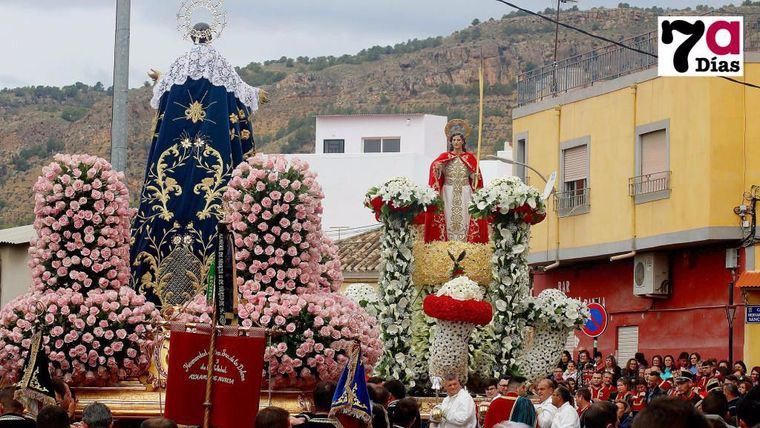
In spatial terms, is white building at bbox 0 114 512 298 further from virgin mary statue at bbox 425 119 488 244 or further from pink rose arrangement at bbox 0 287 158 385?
pink rose arrangement at bbox 0 287 158 385

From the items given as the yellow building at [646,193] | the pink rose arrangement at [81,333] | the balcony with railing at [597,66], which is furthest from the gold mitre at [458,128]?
the balcony with railing at [597,66]

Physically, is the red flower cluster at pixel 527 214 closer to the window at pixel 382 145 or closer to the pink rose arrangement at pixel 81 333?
the pink rose arrangement at pixel 81 333

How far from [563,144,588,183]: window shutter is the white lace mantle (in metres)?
19.2

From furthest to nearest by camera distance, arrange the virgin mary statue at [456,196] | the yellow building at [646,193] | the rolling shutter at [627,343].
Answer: the rolling shutter at [627,343]
the yellow building at [646,193]
the virgin mary statue at [456,196]

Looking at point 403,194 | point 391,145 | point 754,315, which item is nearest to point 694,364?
point 754,315

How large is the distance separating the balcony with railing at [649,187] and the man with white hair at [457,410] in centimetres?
1627

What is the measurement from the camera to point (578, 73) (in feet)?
119

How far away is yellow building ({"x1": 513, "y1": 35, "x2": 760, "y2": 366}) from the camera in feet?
98.9

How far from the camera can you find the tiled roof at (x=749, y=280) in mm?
28812

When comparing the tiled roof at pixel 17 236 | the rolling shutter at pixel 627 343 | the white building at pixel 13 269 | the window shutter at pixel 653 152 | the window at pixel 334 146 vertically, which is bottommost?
the rolling shutter at pixel 627 343

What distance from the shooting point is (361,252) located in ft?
139

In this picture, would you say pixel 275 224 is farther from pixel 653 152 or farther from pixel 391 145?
pixel 391 145

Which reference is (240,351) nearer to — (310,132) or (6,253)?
(6,253)

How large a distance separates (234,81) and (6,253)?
32.7ft
